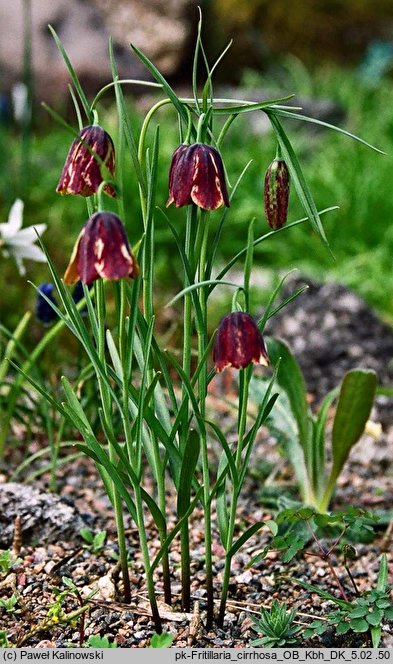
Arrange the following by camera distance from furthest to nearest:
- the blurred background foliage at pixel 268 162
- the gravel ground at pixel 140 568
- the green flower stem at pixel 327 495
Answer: the blurred background foliage at pixel 268 162 → the green flower stem at pixel 327 495 → the gravel ground at pixel 140 568

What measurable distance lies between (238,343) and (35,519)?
748 mm

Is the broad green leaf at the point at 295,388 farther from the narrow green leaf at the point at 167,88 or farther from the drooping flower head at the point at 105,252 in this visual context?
the drooping flower head at the point at 105,252

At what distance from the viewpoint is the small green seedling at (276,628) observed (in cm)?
138

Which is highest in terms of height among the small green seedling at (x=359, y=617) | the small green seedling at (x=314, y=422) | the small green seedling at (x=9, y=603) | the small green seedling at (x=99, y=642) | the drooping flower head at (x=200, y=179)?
the drooping flower head at (x=200, y=179)

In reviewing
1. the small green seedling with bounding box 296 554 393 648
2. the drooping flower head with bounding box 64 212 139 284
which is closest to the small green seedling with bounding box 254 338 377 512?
the small green seedling with bounding box 296 554 393 648

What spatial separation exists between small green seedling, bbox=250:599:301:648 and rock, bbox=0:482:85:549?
501 millimetres

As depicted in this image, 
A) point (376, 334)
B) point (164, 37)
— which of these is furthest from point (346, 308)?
point (164, 37)

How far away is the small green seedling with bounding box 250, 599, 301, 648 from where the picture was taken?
1.38 m

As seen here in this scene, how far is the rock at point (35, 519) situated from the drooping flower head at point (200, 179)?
800 millimetres

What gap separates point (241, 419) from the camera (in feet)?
4.58

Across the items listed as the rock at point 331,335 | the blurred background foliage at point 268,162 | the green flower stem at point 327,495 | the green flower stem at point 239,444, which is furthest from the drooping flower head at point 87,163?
the blurred background foliage at point 268,162

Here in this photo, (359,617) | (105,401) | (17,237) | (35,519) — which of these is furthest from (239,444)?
(17,237)
